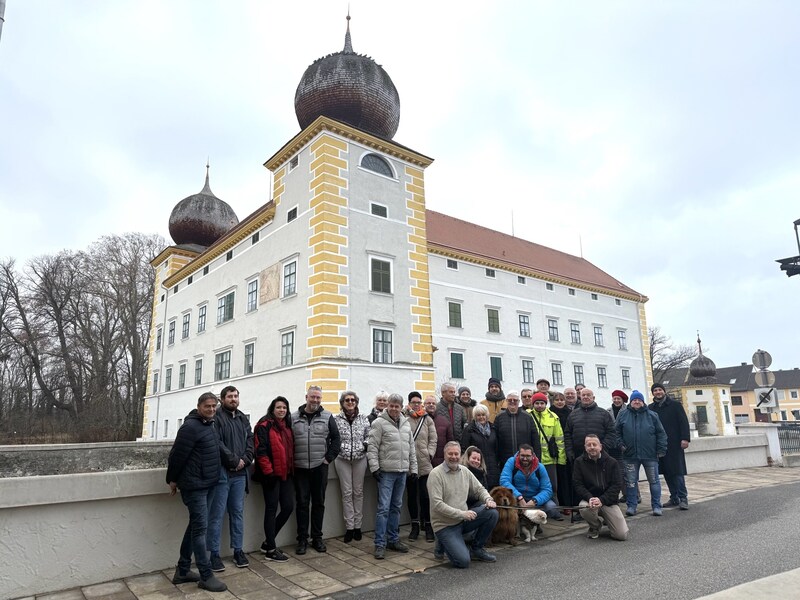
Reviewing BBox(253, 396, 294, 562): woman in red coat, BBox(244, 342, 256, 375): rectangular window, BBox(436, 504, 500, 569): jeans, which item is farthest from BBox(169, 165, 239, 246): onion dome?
BBox(436, 504, 500, 569): jeans

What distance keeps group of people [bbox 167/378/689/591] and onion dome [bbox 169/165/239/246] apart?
2714cm

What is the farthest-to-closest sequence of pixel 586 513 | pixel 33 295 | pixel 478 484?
1. pixel 33 295
2. pixel 586 513
3. pixel 478 484

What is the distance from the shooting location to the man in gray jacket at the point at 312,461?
639cm

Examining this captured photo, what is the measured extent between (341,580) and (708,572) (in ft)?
11.8

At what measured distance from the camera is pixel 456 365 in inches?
1092

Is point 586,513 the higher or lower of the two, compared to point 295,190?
lower

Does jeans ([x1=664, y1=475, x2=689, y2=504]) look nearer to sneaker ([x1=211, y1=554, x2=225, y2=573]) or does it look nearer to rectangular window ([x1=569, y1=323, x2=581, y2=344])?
sneaker ([x1=211, y1=554, x2=225, y2=573])

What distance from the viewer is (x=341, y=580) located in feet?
17.7

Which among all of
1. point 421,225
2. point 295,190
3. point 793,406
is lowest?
point 793,406

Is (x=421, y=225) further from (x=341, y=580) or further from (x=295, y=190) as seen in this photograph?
(x=341, y=580)

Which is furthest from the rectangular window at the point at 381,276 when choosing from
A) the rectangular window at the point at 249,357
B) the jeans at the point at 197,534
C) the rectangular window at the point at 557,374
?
the rectangular window at the point at 557,374

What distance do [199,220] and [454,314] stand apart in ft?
52.8

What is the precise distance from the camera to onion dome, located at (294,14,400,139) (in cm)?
2008

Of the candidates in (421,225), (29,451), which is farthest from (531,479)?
(421,225)
